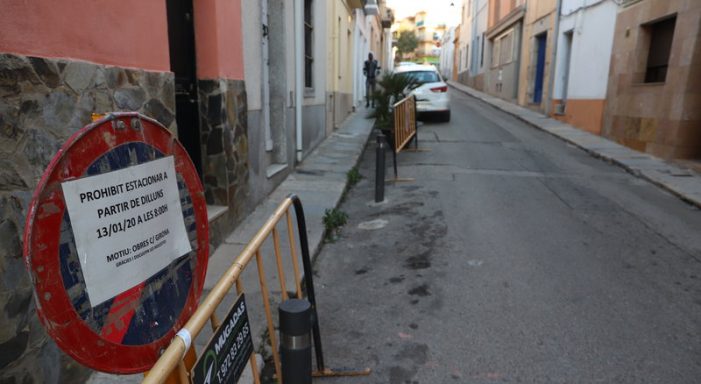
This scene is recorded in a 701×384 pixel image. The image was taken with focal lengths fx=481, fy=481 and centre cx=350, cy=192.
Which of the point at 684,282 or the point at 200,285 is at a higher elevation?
the point at 200,285

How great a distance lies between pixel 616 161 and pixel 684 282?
6115mm

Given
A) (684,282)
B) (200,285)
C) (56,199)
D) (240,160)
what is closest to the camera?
(56,199)

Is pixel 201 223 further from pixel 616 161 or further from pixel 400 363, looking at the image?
pixel 616 161

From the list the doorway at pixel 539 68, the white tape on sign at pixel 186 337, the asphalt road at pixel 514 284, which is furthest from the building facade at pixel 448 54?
the white tape on sign at pixel 186 337

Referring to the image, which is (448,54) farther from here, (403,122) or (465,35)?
(403,122)

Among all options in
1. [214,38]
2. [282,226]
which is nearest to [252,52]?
[214,38]

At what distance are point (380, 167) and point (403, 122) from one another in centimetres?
251

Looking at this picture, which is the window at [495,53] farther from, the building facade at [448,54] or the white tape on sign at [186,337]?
the white tape on sign at [186,337]

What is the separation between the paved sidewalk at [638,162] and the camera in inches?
297

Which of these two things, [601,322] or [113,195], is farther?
[601,322]

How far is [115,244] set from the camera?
1244mm

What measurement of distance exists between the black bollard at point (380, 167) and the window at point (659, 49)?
293 inches

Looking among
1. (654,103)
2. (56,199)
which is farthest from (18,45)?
(654,103)

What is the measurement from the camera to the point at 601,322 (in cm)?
A: 354
